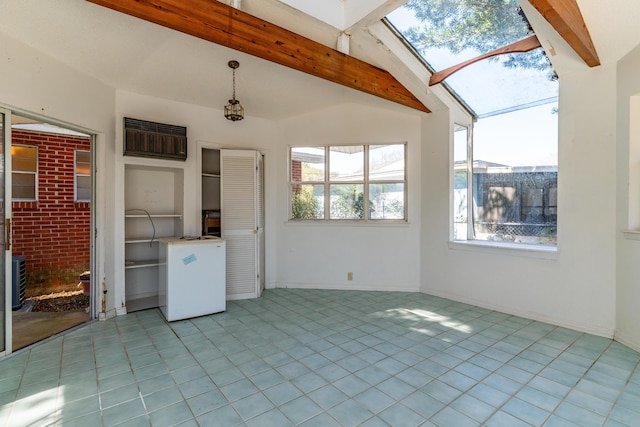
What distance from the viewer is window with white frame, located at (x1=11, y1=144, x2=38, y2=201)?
179 inches

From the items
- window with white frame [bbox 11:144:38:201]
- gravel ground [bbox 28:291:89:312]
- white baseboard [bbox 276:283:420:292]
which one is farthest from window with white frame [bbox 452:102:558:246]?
window with white frame [bbox 11:144:38:201]

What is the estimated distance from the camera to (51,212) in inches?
189

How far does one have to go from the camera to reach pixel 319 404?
2010 millimetres

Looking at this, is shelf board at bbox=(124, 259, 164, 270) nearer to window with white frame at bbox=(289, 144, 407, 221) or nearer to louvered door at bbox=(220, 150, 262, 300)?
louvered door at bbox=(220, 150, 262, 300)

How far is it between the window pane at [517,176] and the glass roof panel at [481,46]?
0.23m

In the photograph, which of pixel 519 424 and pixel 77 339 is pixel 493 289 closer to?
pixel 519 424

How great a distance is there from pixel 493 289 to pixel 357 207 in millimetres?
2138

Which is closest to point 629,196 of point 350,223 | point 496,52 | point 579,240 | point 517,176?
point 579,240

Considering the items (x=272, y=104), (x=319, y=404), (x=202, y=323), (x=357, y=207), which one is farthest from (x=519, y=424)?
(x=272, y=104)

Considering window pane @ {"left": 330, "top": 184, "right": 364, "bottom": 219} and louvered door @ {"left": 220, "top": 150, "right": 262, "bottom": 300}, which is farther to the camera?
window pane @ {"left": 330, "top": 184, "right": 364, "bottom": 219}

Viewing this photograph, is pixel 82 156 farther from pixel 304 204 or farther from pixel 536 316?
pixel 536 316

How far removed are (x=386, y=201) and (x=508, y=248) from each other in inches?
68.7

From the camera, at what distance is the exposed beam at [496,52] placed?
3094 millimetres

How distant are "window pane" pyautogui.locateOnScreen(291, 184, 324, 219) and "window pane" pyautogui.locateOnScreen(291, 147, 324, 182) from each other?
0.48 feet
